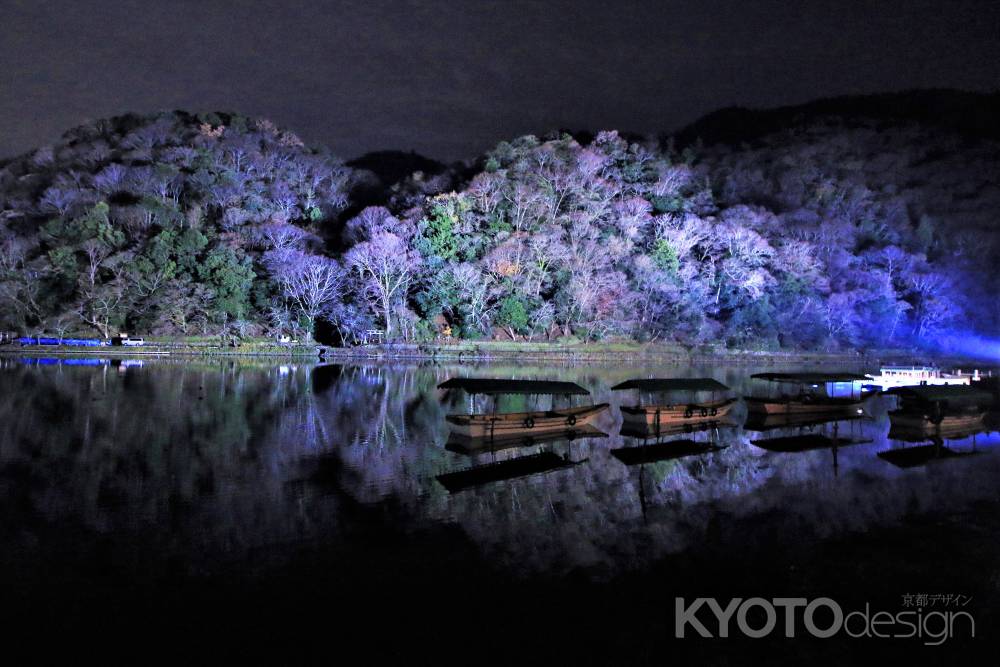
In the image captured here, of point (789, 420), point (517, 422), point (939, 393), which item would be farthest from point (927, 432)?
point (517, 422)

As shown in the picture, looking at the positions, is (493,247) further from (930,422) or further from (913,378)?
(930,422)

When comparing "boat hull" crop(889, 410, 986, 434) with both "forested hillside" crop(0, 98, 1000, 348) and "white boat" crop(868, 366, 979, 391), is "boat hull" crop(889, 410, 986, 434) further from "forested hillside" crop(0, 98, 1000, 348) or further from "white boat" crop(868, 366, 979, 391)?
"forested hillside" crop(0, 98, 1000, 348)

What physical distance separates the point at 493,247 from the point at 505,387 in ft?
125

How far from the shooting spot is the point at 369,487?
14141 mm

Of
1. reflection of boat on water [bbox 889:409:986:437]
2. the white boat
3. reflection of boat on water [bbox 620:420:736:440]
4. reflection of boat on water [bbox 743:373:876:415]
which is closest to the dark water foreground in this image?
reflection of boat on water [bbox 620:420:736:440]

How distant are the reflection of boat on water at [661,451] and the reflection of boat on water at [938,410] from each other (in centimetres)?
831

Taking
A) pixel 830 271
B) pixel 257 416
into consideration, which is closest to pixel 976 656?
pixel 257 416

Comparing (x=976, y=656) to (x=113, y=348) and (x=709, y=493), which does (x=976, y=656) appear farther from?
(x=113, y=348)

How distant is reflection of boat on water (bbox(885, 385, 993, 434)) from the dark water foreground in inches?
97.9

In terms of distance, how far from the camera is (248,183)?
6719cm

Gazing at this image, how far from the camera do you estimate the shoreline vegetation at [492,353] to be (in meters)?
47.3

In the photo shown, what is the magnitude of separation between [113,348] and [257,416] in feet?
108

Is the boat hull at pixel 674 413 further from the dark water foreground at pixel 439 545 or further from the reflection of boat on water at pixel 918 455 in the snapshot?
the reflection of boat on water at pixel 918 455

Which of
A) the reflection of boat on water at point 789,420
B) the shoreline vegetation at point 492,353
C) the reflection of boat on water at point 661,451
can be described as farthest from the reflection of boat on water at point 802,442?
the shoreline vegetation at point 492,353
